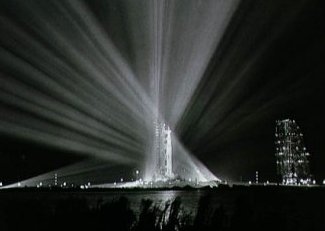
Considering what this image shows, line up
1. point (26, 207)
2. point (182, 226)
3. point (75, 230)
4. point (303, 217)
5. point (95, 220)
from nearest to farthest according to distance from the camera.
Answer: point (75, 230) → point (95, 220) → point (182, 226) → point (26, 207) → point (303, 217)

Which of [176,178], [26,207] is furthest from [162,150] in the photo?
[26,207]

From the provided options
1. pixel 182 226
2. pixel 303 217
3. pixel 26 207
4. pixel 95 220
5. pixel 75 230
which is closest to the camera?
pixel 75 230

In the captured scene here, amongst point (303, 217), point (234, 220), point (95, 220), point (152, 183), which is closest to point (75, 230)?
point (95, 220)

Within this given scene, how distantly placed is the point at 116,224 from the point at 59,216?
3.79 meters

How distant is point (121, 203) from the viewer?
1400 inches

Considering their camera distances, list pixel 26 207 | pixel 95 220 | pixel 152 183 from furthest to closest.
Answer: pixel 152 183 < pixel 26 207 < pixel 95 220

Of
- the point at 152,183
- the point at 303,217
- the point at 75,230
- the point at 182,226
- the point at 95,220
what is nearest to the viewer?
the point at 75,230

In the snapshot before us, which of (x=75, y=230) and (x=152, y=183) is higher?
(x=152, y=183)

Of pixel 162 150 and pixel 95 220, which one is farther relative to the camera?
pixel 162 150

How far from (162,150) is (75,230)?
162 meters

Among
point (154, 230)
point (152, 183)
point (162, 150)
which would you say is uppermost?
point (162, 150)

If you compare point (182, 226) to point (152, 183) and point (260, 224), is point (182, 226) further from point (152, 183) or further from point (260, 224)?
point (152, 183)

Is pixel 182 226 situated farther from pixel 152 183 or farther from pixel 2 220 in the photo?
pixel 152 183

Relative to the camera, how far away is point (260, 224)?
116 ft
